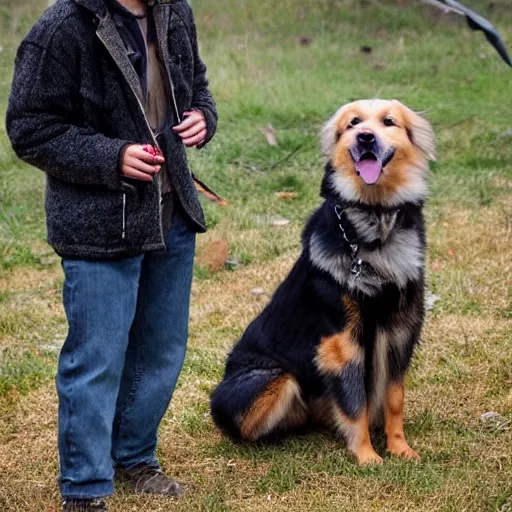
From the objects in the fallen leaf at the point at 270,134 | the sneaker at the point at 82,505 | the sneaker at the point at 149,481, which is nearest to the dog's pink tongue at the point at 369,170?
the sneaker at the point at 149,481

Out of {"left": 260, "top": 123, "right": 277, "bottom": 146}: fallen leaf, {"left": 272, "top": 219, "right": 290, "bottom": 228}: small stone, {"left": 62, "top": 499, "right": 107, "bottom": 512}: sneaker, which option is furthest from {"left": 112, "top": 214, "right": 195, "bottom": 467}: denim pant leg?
{"left": 260, "top": 123, "right": 277, "bottom": 146}: fallen leaf

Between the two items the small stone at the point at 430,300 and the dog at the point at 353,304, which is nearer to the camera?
the dog at the point at 353,304

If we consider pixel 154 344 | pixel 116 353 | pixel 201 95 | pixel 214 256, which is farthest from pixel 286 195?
pixel 116 353

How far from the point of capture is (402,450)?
379cm

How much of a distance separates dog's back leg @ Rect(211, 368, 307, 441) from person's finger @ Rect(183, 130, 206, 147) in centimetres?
113

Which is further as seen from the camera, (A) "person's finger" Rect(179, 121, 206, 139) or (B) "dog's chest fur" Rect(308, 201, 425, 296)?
(B) "dog's chest fur" Rect(308, 201, 425, 296)

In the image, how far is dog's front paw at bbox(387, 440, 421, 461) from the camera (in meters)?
3.76

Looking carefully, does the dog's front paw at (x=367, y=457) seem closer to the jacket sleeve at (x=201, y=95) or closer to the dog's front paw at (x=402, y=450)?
the dog's front paw at (x=402, y=450)

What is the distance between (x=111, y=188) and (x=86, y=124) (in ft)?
0.67

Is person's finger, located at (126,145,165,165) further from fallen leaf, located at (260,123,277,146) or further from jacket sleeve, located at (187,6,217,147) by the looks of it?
fallen leaf, located at (260,123,277,146)

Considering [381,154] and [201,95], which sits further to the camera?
[381,154]

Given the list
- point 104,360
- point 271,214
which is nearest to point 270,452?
point 104,360

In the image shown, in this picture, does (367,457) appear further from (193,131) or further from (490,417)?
(193,131)

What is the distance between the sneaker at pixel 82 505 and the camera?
3.15 m
